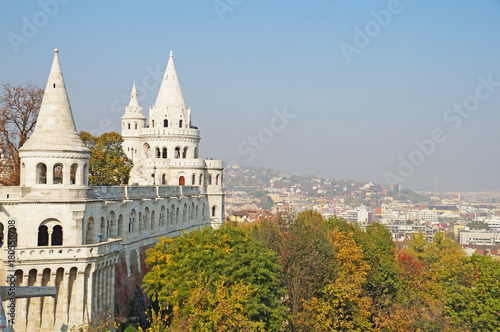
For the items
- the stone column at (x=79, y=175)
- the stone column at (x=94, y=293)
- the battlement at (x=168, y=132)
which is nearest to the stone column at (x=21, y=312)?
the stone column at (x=94, y=293)

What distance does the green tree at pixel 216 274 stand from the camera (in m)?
36.6

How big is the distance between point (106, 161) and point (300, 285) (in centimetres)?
2178

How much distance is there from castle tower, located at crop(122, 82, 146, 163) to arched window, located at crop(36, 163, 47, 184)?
3208cm

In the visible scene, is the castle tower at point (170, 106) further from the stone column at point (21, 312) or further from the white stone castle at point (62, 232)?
the stone column at point (21, 312)

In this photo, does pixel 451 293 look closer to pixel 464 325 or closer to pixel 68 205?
pixel 464 325

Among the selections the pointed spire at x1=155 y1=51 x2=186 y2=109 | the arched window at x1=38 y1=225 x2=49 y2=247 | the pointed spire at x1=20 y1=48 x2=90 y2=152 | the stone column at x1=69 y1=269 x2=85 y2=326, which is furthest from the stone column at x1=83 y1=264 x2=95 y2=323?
the pointed spire at x1=155 y1=51 x2=186 y2=109

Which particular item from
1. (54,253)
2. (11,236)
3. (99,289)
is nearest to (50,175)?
(11,236)

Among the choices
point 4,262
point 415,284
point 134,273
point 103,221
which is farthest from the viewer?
point 415,284

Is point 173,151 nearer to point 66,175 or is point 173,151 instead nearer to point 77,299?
point 66,175

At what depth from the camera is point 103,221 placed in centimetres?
4116

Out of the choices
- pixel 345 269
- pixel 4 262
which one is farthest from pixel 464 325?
pixel 4 262

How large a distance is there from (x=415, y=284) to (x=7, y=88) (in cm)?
3796

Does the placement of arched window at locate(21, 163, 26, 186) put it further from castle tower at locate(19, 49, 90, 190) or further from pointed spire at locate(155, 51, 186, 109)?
pointed spire at locate(155, 51, 186, 109)

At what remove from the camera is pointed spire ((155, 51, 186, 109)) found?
70.4 metres
